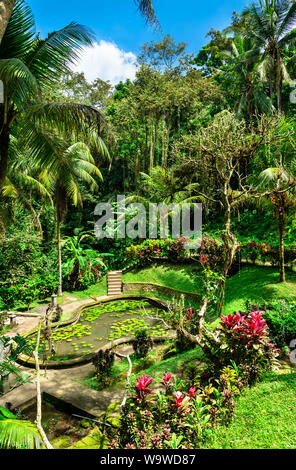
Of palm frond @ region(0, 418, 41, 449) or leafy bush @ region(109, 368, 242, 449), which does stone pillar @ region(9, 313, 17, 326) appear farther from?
palm frond @ region(0, 418, 41, 449)

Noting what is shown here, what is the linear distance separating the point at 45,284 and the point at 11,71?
8.87m

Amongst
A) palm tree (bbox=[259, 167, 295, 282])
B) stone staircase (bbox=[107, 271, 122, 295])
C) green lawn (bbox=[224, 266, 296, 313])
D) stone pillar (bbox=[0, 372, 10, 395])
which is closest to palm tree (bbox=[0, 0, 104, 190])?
stone pillar (bbox=[0, 372, 10, 395])

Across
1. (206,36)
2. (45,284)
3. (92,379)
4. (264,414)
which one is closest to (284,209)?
(264,414)

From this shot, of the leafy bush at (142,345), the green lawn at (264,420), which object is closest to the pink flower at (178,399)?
the green lawn at (264,420)

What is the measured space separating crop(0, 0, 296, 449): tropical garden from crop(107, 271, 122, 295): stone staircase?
202 millimetres

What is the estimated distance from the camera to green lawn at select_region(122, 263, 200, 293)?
37.3ft

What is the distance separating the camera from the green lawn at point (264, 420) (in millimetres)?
2770

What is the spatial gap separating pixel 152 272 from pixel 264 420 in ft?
33.6

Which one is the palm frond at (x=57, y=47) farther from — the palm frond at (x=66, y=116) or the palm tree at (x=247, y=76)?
the palm tree at (x=247, y=76)

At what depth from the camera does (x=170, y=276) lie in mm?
12398

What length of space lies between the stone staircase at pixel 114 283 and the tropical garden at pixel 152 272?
0.66 feet

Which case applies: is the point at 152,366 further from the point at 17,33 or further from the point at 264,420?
the point at 17,33
